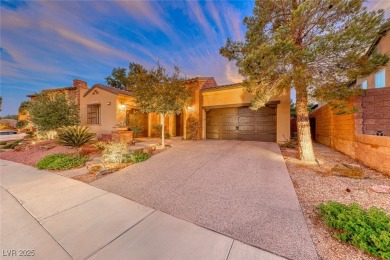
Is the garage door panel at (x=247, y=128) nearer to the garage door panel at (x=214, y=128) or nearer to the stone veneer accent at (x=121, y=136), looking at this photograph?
the garage door panel at (x=214, y=128)

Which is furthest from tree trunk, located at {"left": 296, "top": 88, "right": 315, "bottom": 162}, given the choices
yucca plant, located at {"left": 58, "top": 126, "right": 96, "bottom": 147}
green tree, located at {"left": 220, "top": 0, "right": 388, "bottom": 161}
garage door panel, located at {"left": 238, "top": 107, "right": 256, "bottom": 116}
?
yucca plant, located at {"left": 58, "top": 126, "right": 96, "bottom": 147}

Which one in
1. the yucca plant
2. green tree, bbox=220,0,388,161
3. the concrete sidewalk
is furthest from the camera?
the yucca plant

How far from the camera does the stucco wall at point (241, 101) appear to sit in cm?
941

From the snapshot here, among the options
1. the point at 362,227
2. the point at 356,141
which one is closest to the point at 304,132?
the point at 356,141

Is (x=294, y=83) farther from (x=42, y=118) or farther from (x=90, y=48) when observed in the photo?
(x=90, y=48)

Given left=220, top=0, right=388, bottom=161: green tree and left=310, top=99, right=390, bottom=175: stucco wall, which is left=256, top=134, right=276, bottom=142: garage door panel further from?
left=220, top=0, right=388, bottom=161: green tree

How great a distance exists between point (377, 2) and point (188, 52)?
44.4 feet

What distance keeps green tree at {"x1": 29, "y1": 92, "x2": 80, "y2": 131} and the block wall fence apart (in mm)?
14934

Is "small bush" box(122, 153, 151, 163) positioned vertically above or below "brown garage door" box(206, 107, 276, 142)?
below

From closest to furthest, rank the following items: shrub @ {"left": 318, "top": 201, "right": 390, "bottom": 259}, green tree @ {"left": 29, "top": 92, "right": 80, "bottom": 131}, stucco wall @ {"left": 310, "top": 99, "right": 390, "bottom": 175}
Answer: shrub @ {"left": 318, "top": 201, "right": 390, "bottom": 259} → stucco wall @ {"left": 310, "top": 99, "right": 390, "bottom": 175} → green tree @ {"left": 29, "top": 92, "right": 80, "bottom": 131}

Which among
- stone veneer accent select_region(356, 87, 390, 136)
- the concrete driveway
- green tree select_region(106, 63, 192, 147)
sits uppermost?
green tree select_region(106, 63, 192, 147)

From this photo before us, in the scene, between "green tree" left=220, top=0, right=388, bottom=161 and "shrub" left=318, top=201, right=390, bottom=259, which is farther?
"green tree" left=220, top=0, right=388, bottom=161

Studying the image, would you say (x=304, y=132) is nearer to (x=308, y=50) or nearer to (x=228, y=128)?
(x=308, y=50)

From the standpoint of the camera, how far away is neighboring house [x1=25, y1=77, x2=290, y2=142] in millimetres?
9930
